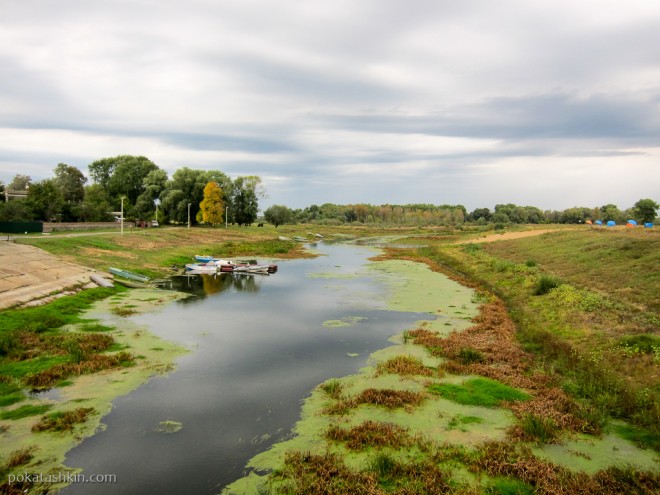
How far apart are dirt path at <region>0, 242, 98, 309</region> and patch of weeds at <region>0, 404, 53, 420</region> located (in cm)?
1372

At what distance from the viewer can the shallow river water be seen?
12156 millimetres

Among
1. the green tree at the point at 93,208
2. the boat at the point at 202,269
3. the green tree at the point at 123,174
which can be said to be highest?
the green tree at the point at 123,174

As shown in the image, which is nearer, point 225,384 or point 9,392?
point 9,392

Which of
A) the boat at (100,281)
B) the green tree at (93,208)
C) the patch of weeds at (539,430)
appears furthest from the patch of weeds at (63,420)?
the green tree at (93,208)

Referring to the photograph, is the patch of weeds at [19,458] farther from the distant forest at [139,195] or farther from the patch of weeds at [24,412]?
the distant forest at [139,195]

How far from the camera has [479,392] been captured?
16.8 metres

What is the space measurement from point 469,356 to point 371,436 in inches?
360

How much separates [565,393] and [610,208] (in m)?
186

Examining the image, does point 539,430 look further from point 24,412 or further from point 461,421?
point 24,412

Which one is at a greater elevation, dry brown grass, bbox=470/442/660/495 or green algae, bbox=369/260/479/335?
green algae, bbox=369/260/479/335

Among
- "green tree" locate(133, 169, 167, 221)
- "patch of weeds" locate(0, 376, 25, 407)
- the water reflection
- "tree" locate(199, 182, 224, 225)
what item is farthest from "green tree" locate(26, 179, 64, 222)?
"patch of weeds" locate(0, 376, 25, 407)

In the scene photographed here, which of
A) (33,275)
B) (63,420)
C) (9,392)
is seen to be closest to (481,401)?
(63,420)

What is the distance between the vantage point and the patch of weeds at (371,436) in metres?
13.0

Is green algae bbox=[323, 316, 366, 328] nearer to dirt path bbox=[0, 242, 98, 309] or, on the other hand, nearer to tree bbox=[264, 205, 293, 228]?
dirt path bbox=[0, 242, 98, 309]
